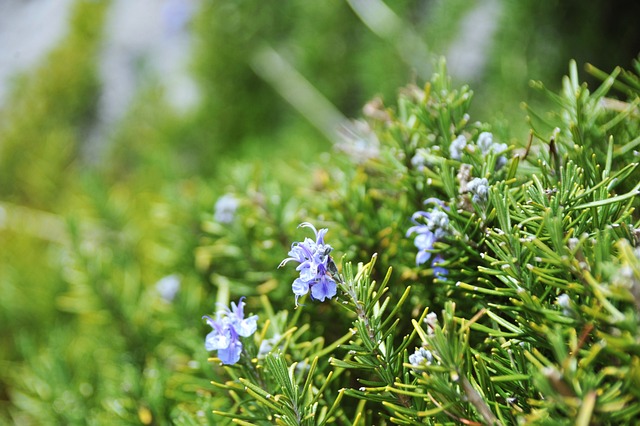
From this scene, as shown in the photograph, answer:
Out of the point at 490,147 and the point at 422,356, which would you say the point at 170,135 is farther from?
the point at 422,356

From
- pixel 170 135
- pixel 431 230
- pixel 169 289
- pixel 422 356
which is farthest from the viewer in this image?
pixel 170 135

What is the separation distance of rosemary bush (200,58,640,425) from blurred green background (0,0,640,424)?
4.9 inches

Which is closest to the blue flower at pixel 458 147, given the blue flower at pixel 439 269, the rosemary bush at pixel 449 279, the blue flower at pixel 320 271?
the rosemary bush at pixel 449 279

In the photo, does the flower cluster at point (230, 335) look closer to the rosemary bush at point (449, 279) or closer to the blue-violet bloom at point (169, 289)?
the rosemary bush at point (449, 279)

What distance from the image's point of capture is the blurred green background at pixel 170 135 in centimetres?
111

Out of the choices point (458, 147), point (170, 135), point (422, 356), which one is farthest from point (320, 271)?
point (170, 135)

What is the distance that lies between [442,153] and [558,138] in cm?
16

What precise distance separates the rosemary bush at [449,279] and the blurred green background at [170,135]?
12 centimetres

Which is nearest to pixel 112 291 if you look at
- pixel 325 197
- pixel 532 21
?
pixel 325 197

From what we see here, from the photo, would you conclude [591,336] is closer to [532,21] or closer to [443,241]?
[443,241]

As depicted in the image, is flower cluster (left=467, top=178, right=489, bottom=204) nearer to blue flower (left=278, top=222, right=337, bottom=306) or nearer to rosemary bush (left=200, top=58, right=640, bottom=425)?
rosemary bush (left=200, top=58, right=640, bottom=425)

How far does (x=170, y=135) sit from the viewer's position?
6.69 ft

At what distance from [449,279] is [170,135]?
5.17 feet

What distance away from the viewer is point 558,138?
2.44 ft
